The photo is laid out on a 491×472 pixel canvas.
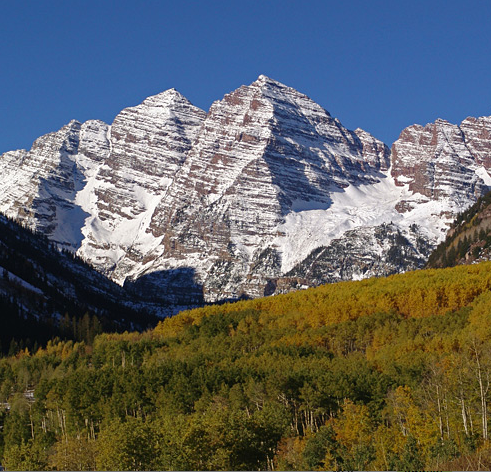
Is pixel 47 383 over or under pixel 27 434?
over

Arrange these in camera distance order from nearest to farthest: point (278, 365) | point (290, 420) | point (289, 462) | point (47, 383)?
1. point (289, 462)
2. point (290, 420)
3. point (278, 365)
4. point (47, 383)

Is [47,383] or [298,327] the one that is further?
[298,327]

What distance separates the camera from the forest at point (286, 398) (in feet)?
303

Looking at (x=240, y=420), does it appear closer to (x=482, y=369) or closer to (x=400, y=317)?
(x=482, y=369)

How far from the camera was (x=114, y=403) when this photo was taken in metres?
134

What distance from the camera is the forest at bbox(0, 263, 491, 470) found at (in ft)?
303

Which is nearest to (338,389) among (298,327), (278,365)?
(278,365)

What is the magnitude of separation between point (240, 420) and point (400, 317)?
293ft

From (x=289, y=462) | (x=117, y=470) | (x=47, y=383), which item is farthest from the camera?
(x=47, y=383)

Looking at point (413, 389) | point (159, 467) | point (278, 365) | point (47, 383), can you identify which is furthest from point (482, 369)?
point (47, 383)

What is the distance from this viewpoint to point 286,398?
416ft

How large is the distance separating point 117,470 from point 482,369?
4149 centimetres

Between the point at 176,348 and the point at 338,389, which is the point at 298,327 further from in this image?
the point at 338,389

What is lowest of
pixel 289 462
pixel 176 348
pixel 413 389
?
pixel 289 462
